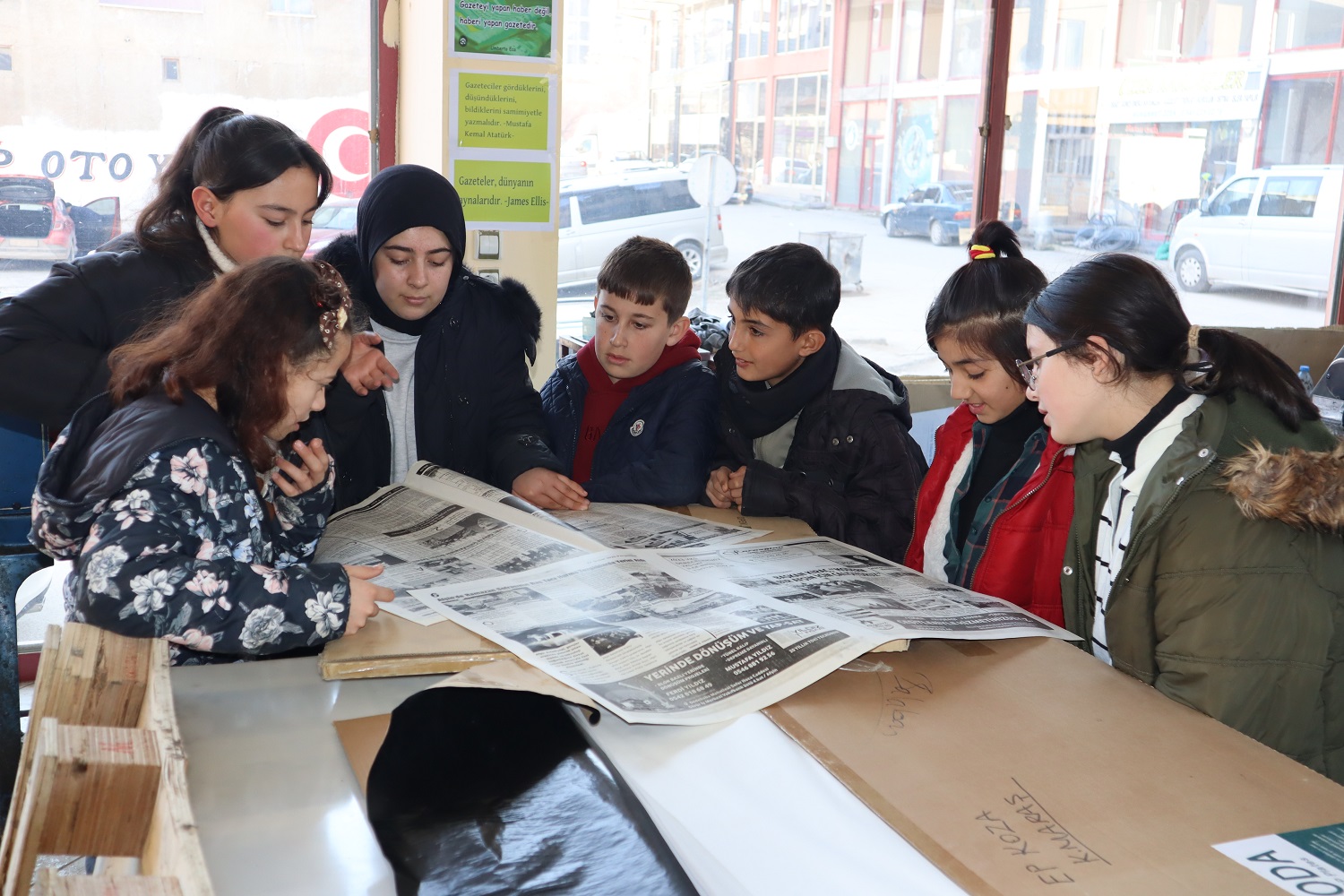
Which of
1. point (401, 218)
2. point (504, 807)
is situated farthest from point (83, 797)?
point (401, 218)

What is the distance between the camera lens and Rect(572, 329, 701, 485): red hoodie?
2.27 m

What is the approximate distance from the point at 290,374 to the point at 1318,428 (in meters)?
1.28

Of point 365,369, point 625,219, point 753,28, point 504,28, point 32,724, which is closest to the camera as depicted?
point 32,724

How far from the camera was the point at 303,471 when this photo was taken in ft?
5.07

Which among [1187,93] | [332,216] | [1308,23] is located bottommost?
[332,216]

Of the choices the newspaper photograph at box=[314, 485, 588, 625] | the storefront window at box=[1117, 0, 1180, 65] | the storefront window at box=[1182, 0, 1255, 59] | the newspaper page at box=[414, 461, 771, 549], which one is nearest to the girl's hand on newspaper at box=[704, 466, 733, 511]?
the newspaper page at box=[414, 461, 771, 549]

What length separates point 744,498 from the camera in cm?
186

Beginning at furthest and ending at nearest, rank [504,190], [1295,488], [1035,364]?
1. [504,190]
2. [1035,364]
3. [1295,488]

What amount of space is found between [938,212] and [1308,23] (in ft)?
6.35

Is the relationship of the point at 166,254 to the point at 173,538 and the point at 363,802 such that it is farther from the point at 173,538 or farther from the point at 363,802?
the point at 363,802

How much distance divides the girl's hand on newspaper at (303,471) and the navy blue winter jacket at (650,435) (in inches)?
21.0

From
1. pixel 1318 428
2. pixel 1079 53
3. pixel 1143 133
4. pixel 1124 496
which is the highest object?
pixel 1079 53

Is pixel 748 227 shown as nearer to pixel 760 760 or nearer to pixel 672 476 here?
pixel 672 476

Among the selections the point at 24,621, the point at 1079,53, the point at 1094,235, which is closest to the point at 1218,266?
the point at 1094,235
